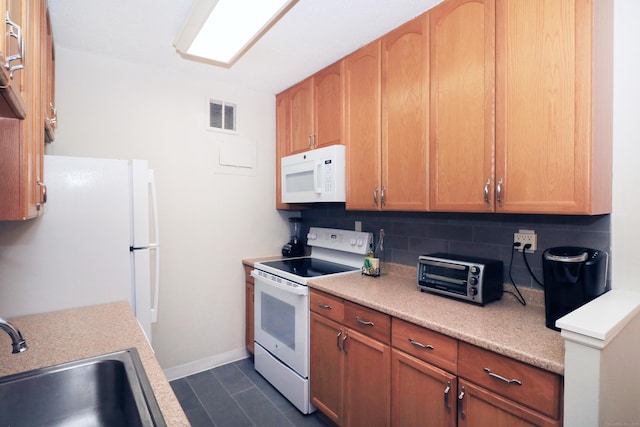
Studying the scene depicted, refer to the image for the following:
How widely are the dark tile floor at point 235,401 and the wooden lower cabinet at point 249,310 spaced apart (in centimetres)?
21

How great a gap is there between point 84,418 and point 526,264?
1959 mm

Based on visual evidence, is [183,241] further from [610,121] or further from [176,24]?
[610,121]

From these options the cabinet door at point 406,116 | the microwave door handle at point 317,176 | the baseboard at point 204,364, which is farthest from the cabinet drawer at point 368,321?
the baseboard at point 204,364

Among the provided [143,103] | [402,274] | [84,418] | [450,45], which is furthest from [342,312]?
[143,103]

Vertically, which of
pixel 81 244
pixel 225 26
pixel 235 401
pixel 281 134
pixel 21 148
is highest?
pixel 225 26

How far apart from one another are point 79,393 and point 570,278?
1.77m

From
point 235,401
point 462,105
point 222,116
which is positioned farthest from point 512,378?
point 222,116

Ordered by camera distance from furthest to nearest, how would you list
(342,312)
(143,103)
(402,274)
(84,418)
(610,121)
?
(143,103) → (402,274) → (342,312) → (610,121) → (84,418)

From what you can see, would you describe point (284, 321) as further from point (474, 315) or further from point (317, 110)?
point (317, 110)

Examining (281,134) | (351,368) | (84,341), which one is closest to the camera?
(84,341)

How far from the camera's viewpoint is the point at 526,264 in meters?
1.73

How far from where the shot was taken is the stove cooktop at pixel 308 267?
2.45 metres

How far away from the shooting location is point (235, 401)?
2.38m

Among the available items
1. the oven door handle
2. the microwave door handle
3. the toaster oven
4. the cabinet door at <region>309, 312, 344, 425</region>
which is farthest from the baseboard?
the toaster oven
